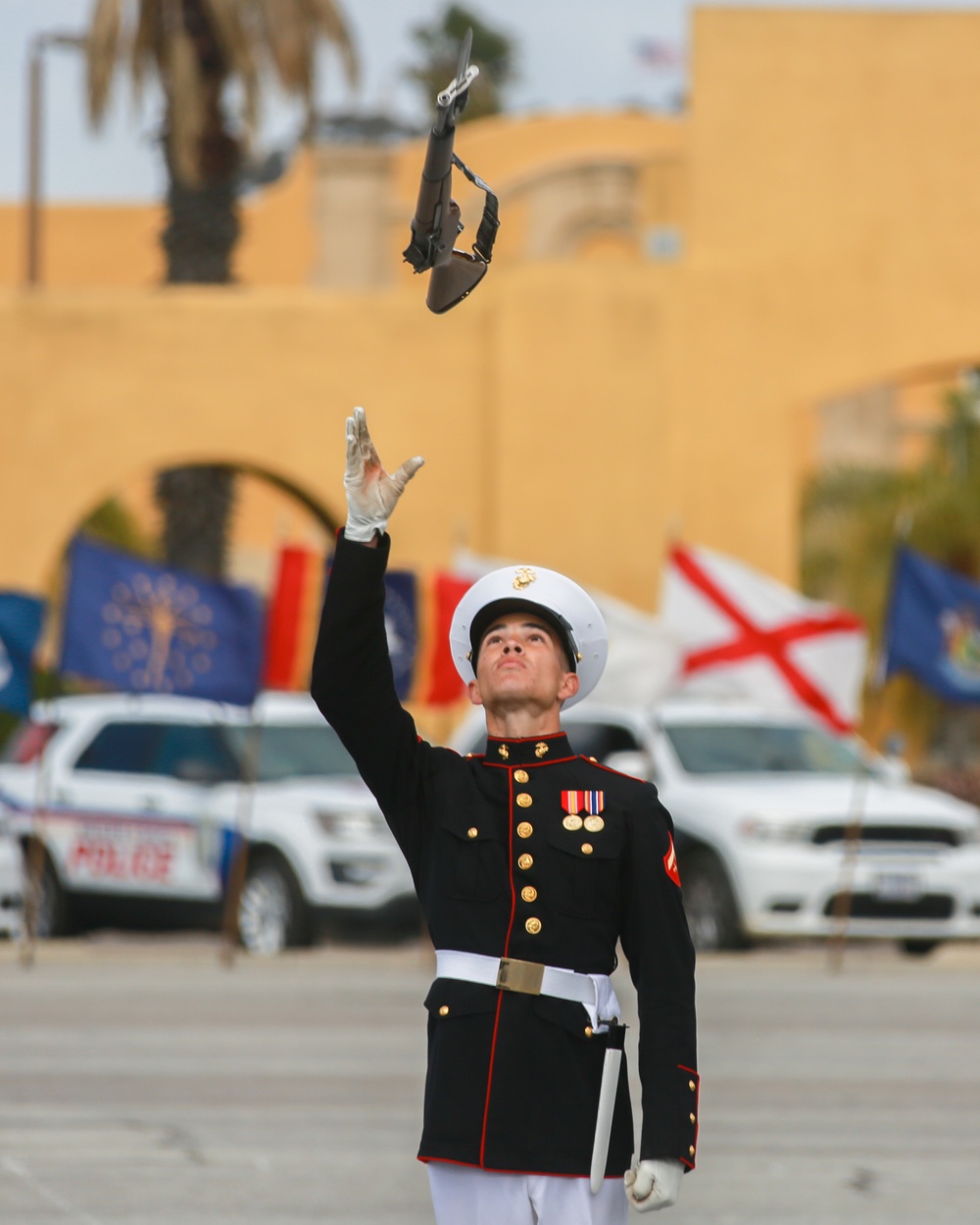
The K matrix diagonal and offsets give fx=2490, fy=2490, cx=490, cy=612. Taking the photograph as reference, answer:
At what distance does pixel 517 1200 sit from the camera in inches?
172

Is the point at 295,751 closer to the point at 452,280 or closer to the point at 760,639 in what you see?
the point at 760,639

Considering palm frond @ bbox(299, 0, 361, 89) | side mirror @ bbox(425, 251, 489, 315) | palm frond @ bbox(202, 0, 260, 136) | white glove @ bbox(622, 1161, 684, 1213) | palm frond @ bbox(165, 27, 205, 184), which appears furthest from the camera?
palm frond @ bbox(299, 0, 361, 89)

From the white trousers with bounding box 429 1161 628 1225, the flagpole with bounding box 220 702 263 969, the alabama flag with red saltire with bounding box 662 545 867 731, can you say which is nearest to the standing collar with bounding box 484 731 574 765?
the white trousers with bounding box 429 1161 628 1225

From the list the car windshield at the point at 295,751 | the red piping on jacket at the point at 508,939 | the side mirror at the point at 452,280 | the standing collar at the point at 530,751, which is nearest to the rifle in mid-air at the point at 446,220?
the side mirror at the point at 452,280

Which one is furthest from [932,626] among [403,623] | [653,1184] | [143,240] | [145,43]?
[143,240]

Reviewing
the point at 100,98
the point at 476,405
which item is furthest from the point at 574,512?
the point at 100,98

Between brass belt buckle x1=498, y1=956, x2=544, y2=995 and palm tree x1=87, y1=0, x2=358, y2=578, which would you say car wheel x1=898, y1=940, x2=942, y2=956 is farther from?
brass belt buckle x1=498, y1=956, x2=544, y2=995

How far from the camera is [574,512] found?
2156 cm

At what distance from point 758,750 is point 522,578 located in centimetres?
1351

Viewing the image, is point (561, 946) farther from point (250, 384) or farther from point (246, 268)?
point (246, 268)

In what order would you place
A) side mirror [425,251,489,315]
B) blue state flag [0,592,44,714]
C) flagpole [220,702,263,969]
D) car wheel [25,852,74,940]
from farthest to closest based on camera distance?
car wheel [25,852,74,940] → blue state flag [0,592,44,714] → flagpole [220,702,263,969] → side mirror [425,251,489,315]

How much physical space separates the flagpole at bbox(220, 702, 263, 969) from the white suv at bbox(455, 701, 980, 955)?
1.54 meters

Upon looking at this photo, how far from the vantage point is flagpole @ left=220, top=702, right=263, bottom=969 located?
53.1 ft

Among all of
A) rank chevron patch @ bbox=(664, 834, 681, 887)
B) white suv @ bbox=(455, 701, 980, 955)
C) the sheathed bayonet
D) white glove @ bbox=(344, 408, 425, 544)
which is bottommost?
white suv @ bbox=(455, 701, 980, 955)
